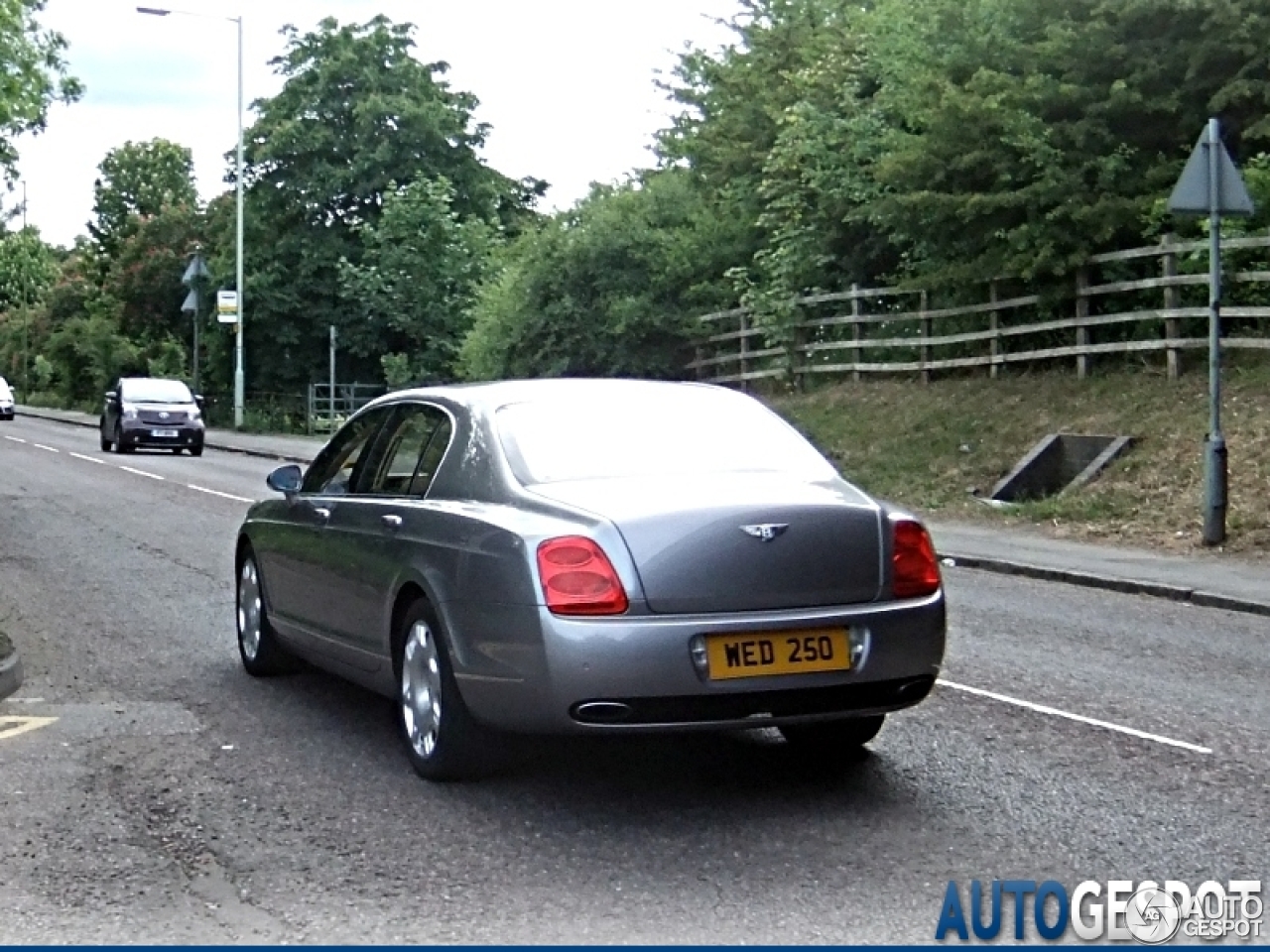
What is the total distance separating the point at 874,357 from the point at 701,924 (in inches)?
892

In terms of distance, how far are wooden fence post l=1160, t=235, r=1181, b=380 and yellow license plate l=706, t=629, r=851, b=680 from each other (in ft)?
49.2

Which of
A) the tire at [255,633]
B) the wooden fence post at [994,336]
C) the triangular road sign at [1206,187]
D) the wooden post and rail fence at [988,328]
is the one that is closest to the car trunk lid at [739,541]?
the tire at [255,633]

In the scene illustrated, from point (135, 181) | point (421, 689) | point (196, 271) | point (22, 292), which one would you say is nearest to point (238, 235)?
point (196, 271)

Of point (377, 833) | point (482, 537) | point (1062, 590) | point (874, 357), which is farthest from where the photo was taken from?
point (874, 357)

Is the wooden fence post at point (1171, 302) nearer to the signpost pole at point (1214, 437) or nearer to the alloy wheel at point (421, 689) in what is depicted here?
the signpost pole at point (1214, 437)

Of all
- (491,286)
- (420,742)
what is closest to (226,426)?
(491,286)

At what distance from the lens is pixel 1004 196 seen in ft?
70.2

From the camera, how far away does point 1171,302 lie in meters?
20.7

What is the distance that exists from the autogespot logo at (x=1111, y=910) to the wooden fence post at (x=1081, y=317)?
56.3 feet

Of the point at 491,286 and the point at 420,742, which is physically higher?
the point at 491,286

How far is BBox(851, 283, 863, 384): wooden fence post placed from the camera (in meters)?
27.3

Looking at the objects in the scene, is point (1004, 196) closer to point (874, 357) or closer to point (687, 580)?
point (874, 357)

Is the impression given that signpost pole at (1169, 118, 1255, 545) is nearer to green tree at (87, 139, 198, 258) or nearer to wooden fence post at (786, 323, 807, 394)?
wooden fence post at (786, 323, 807, 394)

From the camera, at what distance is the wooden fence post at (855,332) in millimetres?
27267
